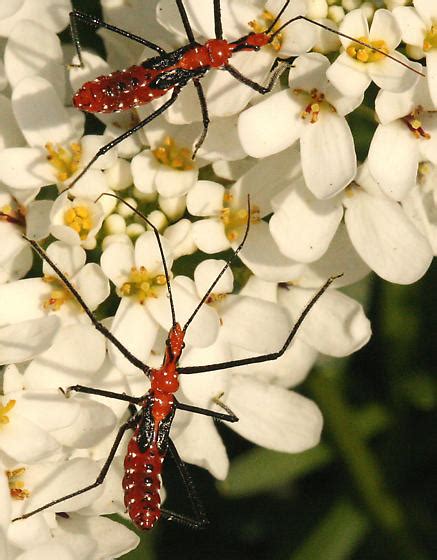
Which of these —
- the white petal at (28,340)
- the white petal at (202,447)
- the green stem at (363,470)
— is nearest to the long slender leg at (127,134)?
the white petal at (28,340)

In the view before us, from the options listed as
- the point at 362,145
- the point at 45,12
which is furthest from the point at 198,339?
the point at 45,12

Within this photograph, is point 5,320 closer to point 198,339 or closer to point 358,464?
point 198,339

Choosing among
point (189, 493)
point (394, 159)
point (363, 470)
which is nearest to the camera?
point (394, 159)

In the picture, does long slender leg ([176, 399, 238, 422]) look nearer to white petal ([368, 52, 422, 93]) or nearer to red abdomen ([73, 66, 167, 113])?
red abdomen ([73, 66, 167, 113])

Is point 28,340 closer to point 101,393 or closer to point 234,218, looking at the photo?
point 101,393

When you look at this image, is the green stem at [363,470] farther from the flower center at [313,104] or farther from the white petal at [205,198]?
the flower center at [313,104]

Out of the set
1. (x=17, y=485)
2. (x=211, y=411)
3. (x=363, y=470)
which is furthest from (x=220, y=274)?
(x=363, y=470)
